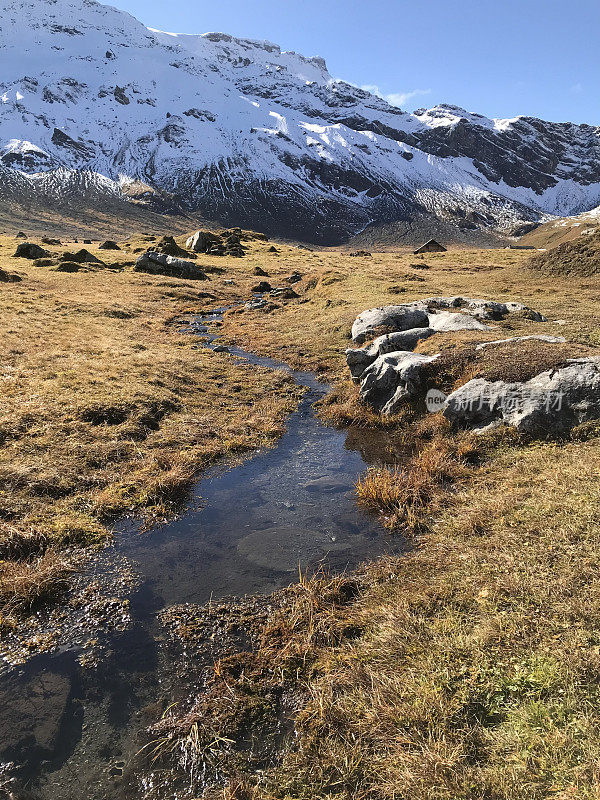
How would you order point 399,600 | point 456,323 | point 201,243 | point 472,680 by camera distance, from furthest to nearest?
point 201,243 < point 456,323 < point 399,600 < point 472,680

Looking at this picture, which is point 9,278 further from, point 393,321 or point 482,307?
point 482,307

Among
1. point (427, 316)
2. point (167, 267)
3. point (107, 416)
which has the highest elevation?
point (167, 267)

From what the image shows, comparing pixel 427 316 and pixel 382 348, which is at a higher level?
pixel 427 316

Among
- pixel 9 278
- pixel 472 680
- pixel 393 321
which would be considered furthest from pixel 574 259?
pixel 9 278

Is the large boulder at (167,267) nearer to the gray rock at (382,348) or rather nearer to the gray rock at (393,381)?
the gray rock at (382,348)

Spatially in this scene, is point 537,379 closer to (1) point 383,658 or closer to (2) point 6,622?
(1) point 383,658

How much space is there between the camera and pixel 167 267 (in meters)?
65.3

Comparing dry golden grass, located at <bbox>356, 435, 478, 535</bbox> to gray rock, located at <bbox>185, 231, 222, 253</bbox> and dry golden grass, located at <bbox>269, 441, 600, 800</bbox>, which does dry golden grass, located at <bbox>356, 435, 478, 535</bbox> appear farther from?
gray rock, located at <bbox>185, 231, 222, 253</bbox>

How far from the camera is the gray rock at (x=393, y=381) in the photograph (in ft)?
55.9

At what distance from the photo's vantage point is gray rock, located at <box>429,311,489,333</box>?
21.4 meters

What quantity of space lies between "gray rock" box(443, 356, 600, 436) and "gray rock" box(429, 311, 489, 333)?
23.4 ft

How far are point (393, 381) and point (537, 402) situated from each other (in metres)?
5.63

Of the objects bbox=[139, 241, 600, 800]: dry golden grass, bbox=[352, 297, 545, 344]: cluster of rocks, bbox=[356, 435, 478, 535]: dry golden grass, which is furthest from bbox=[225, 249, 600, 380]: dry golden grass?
bbox=[139, 241, 600, 800]: dry golden grass

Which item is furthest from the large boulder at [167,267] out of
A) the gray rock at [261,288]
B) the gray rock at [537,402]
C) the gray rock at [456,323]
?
the gray rock at [537,402]
